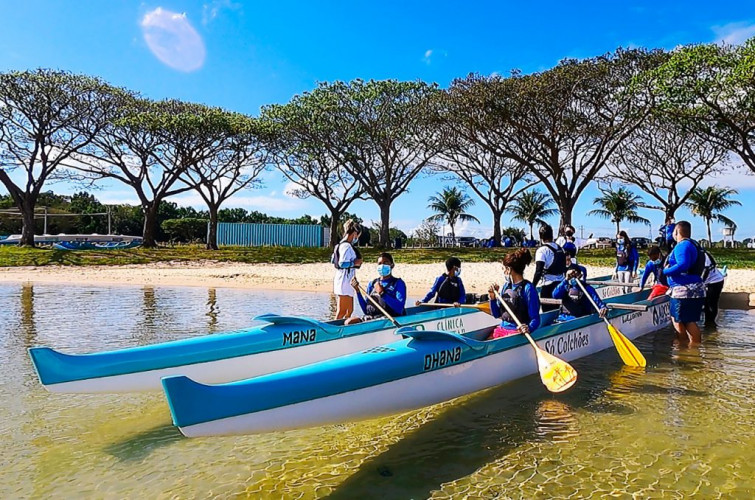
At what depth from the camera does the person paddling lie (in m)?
8.55

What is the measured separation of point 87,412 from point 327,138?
28.9 meters

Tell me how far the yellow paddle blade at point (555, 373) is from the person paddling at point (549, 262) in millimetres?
2755

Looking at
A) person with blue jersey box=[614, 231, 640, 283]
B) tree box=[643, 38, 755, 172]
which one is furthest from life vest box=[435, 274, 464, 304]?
tree box=[643, 38, 755, 172]

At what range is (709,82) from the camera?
2091cm

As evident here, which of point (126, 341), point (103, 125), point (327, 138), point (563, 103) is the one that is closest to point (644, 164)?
point (563, 103)

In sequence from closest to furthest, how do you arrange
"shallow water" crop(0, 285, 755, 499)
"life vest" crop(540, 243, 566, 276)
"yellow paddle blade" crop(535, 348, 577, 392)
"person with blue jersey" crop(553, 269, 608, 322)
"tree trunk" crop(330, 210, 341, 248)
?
"shallow water" crop(0, 285, 755, 499) < "yellow paddle blade" crop(535, 348, 577, 392) < "person with blue jersey" crop(553, 269, 608, 322) < "life vest" crop(540, 243, 566, 276) < "tree trunk" crop(330, 210, 341, 248)

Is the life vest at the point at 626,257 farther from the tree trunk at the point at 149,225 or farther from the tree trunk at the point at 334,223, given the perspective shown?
the tree trunk at the point at 149,225

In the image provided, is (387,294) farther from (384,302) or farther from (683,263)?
(683,263)

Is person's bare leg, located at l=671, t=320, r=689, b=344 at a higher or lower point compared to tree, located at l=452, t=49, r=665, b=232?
lower

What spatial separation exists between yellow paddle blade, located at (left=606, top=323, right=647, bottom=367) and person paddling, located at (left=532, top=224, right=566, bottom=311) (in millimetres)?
1359

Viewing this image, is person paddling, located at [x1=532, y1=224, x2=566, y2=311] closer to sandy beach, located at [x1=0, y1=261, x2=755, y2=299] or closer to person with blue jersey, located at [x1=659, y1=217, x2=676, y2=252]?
person with blue jersey, located at [x1=659, y1=217, x2=676, y2=252]

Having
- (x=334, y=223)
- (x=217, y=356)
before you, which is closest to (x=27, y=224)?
(x=334, y=223)

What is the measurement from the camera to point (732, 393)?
20.4 ft

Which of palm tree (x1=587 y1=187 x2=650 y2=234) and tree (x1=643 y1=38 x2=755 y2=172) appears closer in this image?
tree (x1=643 y1=38 x2=755 y2=172)
